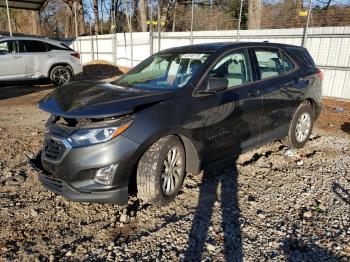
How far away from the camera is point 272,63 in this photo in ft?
16.2

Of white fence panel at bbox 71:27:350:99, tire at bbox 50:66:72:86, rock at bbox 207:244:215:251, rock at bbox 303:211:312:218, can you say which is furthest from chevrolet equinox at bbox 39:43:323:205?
tire at bbox 50:66:72:86

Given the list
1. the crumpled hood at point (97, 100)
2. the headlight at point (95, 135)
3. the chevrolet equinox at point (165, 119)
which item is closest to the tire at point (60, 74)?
the chevrolet equinox at point (165, 119)

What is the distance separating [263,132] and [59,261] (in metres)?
3.11

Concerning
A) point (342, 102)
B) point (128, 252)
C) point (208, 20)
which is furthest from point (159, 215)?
point (208, 20)

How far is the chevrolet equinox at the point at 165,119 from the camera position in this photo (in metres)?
3.14

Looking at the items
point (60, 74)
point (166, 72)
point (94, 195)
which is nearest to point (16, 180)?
point (94, 195)

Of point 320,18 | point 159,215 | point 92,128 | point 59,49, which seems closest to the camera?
point 92,128

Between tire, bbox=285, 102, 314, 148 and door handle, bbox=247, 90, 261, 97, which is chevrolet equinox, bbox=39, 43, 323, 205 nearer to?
door handle, bbox=247, 90, 261, 97

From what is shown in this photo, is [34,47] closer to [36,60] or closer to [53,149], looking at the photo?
[36,60]

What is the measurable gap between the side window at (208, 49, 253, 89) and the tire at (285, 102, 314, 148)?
138 cm

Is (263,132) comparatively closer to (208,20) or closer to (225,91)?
(225,91)

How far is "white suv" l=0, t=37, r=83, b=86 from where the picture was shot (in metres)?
10.9

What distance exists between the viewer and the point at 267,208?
3701 mm

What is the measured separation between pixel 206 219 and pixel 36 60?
9984 millimetres
